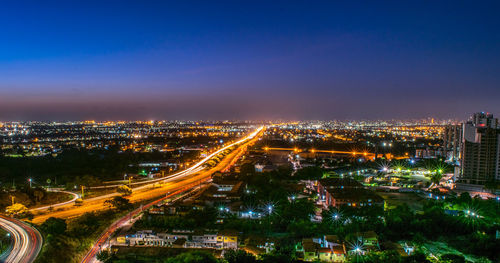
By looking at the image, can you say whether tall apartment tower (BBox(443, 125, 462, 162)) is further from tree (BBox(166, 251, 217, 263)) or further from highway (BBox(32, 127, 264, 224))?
tree (BBox(166, 251, 217, 263))

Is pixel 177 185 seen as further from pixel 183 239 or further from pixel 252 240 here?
pixel 252 240

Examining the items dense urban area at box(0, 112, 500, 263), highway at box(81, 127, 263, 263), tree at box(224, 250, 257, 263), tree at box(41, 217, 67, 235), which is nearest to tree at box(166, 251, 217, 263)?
dense urban area at box(0, 112, 500, 263)

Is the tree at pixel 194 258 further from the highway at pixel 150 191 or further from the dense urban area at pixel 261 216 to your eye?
the highway at pixel 150 191

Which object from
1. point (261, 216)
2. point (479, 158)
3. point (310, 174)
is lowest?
point (261, 216)

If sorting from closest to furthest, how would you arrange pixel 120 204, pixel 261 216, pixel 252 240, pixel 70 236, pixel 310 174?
pixel 252 240, pixel 70 236, pixel 261 216, pixel 120 204, pixel 310 174

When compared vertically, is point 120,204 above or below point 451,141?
below

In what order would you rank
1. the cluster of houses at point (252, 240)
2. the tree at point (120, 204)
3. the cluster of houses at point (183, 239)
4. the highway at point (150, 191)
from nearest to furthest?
the cluster of houses at point (252, 240) → the cluster of houses at point (183, 239) → the highway at point (150, 191) → the tree at point (120, 204)

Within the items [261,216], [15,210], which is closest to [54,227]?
[15,210]

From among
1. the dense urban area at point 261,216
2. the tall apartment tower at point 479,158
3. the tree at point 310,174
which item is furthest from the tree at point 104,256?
the tall apartment tower at point 479,158
